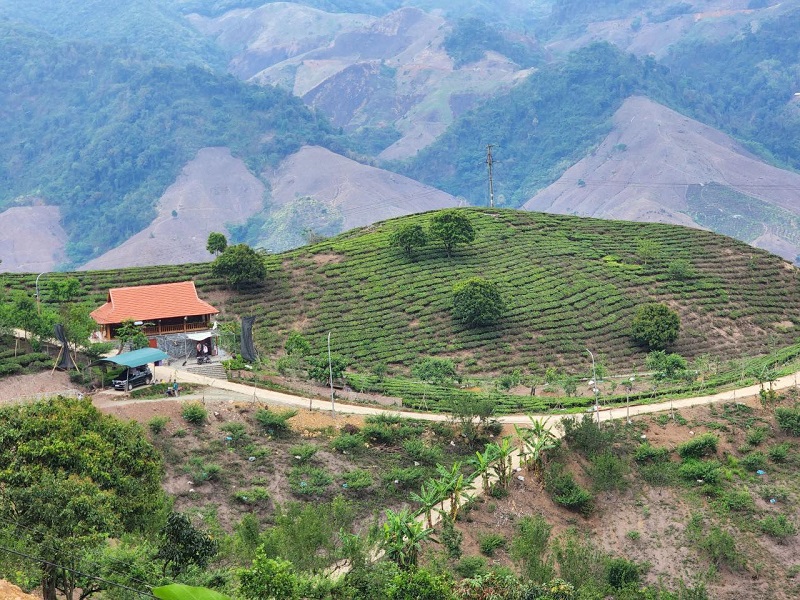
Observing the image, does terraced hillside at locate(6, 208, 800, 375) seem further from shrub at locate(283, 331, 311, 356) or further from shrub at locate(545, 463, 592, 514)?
shrub at locate(545, 463, 592, 514)

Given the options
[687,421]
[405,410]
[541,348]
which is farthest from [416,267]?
[687,421]

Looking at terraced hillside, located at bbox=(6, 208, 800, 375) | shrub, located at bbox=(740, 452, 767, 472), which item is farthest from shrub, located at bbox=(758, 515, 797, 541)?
terraced hillside, located at bbox=(6, 208, 800, 375)

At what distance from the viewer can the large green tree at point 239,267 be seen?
76.3 metres

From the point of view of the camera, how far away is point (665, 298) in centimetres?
8019

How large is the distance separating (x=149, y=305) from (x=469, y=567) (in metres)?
34.5

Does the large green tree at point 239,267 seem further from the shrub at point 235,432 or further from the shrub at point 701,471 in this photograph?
the shrub at point 701,471

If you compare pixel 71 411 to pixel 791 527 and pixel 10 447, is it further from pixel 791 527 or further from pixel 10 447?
pixel 791 527

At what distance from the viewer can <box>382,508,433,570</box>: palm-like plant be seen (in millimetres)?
37125

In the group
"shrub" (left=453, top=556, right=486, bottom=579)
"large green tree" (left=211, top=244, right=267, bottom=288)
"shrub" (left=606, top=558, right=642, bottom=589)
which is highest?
"large green tree" (left=211, top=244, right=267, bottom=288)

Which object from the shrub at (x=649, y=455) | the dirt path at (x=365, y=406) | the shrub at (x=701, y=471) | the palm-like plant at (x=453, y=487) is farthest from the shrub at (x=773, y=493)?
the palm-like plant at (x=453, y=487)

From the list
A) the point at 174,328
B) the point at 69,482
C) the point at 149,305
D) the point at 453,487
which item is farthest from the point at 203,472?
the point at 149,305

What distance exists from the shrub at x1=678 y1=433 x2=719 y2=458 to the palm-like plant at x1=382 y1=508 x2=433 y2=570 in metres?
18.1

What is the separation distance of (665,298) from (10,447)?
5890cm

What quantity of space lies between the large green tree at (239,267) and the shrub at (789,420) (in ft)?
133
